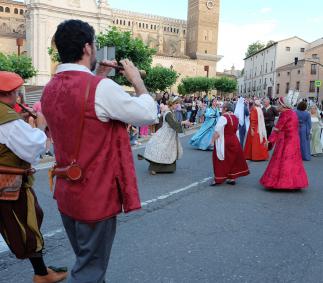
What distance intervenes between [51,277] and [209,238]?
6.61 ft

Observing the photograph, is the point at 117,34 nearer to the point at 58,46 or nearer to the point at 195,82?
the point at 58,46

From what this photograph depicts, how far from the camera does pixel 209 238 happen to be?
4805 millimetres

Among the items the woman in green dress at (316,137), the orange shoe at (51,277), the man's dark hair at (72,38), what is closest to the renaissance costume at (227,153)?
the orange shoe at (51,277)

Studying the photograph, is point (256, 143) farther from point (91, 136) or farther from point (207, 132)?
point (91, 136)

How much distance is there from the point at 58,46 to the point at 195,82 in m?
72.2

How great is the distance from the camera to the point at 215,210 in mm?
6117

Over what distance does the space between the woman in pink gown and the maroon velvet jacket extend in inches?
228

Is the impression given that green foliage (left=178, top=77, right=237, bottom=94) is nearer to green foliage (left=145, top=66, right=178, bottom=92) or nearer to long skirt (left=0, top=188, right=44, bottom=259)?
green foliage (left=145, top=66, right=178, bottom=92)

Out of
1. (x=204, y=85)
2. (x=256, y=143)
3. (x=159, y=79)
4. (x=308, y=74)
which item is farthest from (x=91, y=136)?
(x=204, y=85)

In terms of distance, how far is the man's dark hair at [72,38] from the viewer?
2203 millimetres

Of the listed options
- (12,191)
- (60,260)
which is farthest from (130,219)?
(12,191)

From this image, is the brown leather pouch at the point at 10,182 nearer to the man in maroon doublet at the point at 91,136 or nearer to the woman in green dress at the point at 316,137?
the man in maroon doublet at the point at 91,136

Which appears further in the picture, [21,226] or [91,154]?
[21,226]

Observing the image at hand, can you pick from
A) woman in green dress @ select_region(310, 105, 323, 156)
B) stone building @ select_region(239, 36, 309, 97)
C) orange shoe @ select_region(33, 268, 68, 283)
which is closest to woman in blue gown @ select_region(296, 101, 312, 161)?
woman in green dress @ select_region(310, 105, 323, 156)
